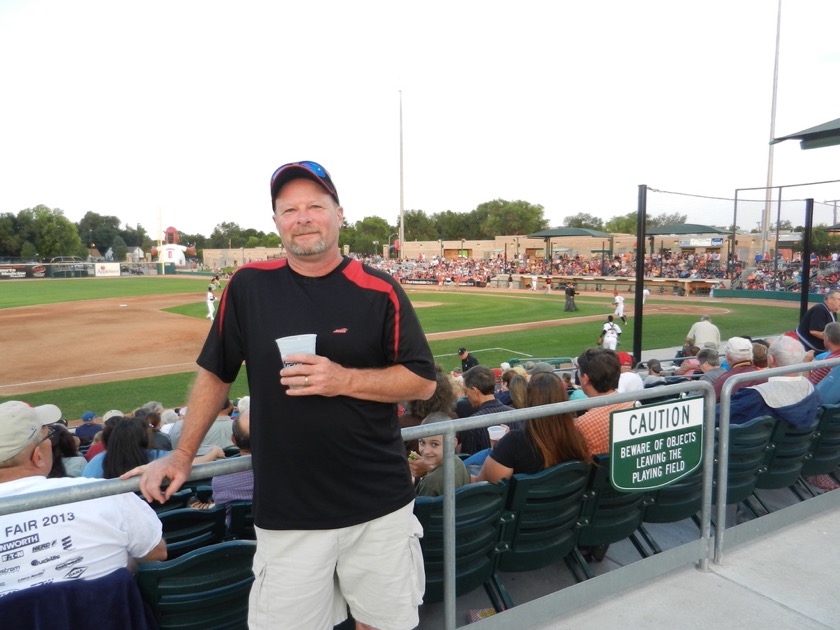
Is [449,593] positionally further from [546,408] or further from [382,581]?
[546,408]

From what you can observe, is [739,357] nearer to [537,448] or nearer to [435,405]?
[435,405]

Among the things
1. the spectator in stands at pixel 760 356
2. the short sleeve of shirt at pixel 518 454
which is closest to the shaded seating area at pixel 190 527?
the short sleeve of shirt at pixel 518 454

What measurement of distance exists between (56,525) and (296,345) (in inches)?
41.3

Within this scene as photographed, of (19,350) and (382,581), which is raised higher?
(382,581)

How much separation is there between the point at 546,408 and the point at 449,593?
0.95 meters

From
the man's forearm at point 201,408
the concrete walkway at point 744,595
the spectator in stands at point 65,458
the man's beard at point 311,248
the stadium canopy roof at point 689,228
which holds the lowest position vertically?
the concrete walkway at point 744,595

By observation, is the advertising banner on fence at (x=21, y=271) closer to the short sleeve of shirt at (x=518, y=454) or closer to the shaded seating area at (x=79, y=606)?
the short sleeve of shirt at (x=518, y=454)

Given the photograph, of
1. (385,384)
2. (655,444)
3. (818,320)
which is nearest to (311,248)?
(385,384)

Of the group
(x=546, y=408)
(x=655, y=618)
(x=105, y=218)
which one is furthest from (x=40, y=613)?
(x=105, y=218)

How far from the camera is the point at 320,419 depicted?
2.00m

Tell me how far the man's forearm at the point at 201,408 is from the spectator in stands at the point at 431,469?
112 cm

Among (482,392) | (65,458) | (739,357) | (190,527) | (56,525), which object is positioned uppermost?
(56,525)

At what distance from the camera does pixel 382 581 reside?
7.00 ft

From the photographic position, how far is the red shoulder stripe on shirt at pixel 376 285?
2107 mm
